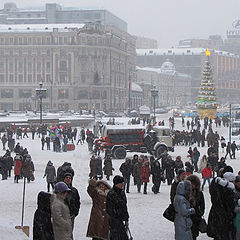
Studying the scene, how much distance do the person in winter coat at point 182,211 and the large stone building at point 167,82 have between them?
145 meters

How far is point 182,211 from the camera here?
908 cm

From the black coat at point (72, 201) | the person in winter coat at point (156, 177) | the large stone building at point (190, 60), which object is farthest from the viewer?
the large stone building at point (190, 60)

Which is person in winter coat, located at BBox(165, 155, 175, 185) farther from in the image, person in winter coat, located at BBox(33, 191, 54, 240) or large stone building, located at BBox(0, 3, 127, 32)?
large stone building, located at BBox(0, 3, 127, 32)

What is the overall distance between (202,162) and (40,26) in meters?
92.9

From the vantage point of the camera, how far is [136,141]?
1319 inches

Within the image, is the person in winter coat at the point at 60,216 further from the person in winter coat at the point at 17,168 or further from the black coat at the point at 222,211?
the person in winter coat at the point at 17,168

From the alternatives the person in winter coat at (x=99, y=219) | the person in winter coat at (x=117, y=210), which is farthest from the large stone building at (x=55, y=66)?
the person in winter coat at (x=117, y=210)

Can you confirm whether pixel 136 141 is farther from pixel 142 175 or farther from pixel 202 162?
pixel 142 175

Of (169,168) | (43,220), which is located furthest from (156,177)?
(43,220)

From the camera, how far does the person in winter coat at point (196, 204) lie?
31.8 ft

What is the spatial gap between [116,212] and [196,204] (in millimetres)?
1449

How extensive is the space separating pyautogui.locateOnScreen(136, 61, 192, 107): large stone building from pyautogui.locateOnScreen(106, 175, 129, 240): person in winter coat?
14518 centimetres

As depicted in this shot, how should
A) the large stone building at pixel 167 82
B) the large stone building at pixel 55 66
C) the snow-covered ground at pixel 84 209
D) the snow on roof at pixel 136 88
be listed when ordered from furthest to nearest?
the large stone building at pixel 167 82 → the snow on roof at pixel 136 88 → the large stone building at pixel 55 66 → the snow-covered ground at pixel 84 209

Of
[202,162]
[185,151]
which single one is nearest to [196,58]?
[185,151]
